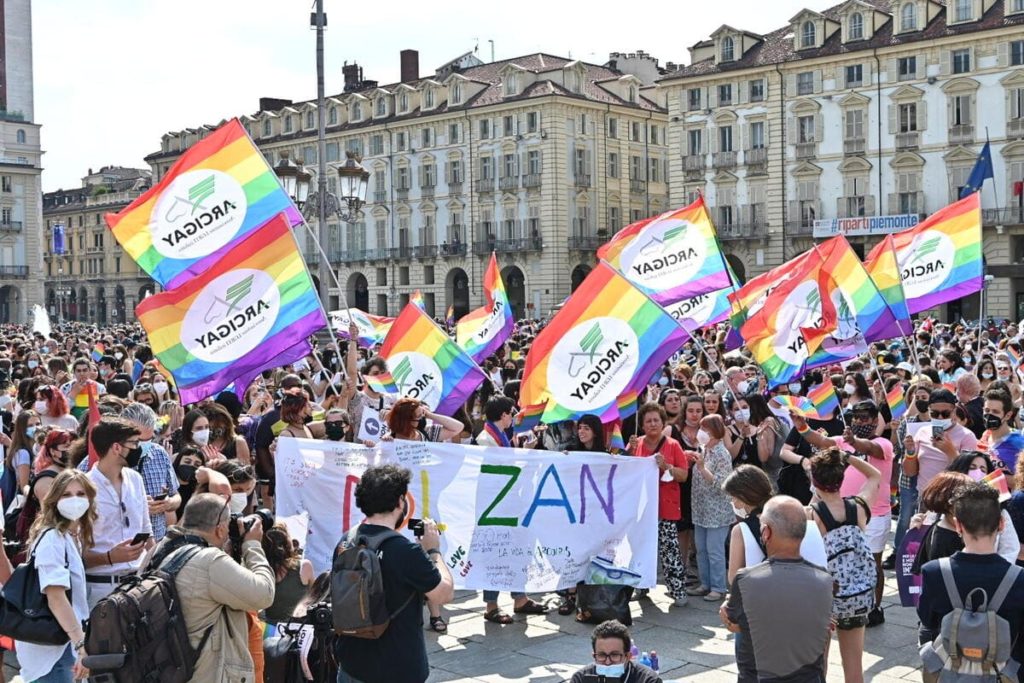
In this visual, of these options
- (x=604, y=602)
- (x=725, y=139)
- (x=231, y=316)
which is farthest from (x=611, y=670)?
(x=725, y=139)

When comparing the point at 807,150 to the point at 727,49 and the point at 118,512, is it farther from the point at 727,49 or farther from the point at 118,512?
the point at 118,512

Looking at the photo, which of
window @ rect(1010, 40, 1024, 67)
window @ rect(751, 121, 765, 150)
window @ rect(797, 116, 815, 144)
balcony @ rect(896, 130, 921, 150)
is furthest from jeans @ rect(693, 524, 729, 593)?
window @ rect(751, 121, 765, 150)

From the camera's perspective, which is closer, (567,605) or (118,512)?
(118,512)

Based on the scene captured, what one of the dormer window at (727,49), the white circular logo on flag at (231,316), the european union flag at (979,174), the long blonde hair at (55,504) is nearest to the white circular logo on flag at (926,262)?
the european union flag at (979,174)

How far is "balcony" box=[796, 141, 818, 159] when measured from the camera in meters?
52.6

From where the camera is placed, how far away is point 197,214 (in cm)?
984

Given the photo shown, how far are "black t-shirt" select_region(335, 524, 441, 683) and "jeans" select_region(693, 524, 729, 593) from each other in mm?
4319

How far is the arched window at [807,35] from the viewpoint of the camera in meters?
52.6

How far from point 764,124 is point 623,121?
12664mm

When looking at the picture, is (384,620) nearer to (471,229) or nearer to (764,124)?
(764,124)

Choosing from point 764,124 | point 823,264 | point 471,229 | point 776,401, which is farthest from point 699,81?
point 776,401

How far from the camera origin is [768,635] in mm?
4812

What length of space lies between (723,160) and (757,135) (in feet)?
6.37

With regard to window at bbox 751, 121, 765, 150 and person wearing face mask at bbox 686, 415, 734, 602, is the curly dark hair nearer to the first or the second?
person wearing face mask at bbox 686, 415, 734, 602
